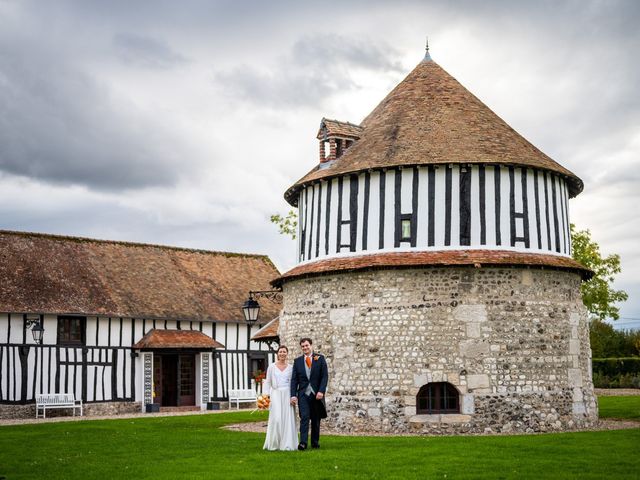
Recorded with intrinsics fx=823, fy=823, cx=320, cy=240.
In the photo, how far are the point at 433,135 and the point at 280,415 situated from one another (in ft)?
25.3

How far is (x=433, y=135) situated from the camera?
17.3 metres

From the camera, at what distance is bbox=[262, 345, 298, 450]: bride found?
12047 millimetres

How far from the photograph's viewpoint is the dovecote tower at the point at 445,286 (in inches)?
618

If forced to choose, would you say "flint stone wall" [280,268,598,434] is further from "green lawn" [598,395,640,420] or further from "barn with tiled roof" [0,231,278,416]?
"barn with tiled roof" [0,231,278,416]

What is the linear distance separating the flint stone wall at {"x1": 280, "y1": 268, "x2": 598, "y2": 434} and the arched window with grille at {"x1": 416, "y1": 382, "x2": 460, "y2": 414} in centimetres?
21

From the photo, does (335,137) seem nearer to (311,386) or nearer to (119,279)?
(311,386)

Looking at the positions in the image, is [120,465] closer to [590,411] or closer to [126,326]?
[590,411]

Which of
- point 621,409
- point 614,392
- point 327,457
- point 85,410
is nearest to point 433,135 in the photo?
point 327,457

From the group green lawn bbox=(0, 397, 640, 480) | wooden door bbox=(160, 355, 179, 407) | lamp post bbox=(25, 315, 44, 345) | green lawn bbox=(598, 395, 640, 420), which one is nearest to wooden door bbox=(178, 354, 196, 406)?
wooden door bbox=(160, 355, 179, 407)

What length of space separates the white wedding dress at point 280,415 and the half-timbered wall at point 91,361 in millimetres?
14492

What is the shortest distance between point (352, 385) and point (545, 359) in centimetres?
379

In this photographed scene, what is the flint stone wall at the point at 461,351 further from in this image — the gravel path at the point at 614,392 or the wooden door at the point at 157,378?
the gravel path at the point at 614,392

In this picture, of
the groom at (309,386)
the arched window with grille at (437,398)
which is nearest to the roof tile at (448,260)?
the arched window with grille at (437,398)

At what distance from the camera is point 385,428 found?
622 inches
